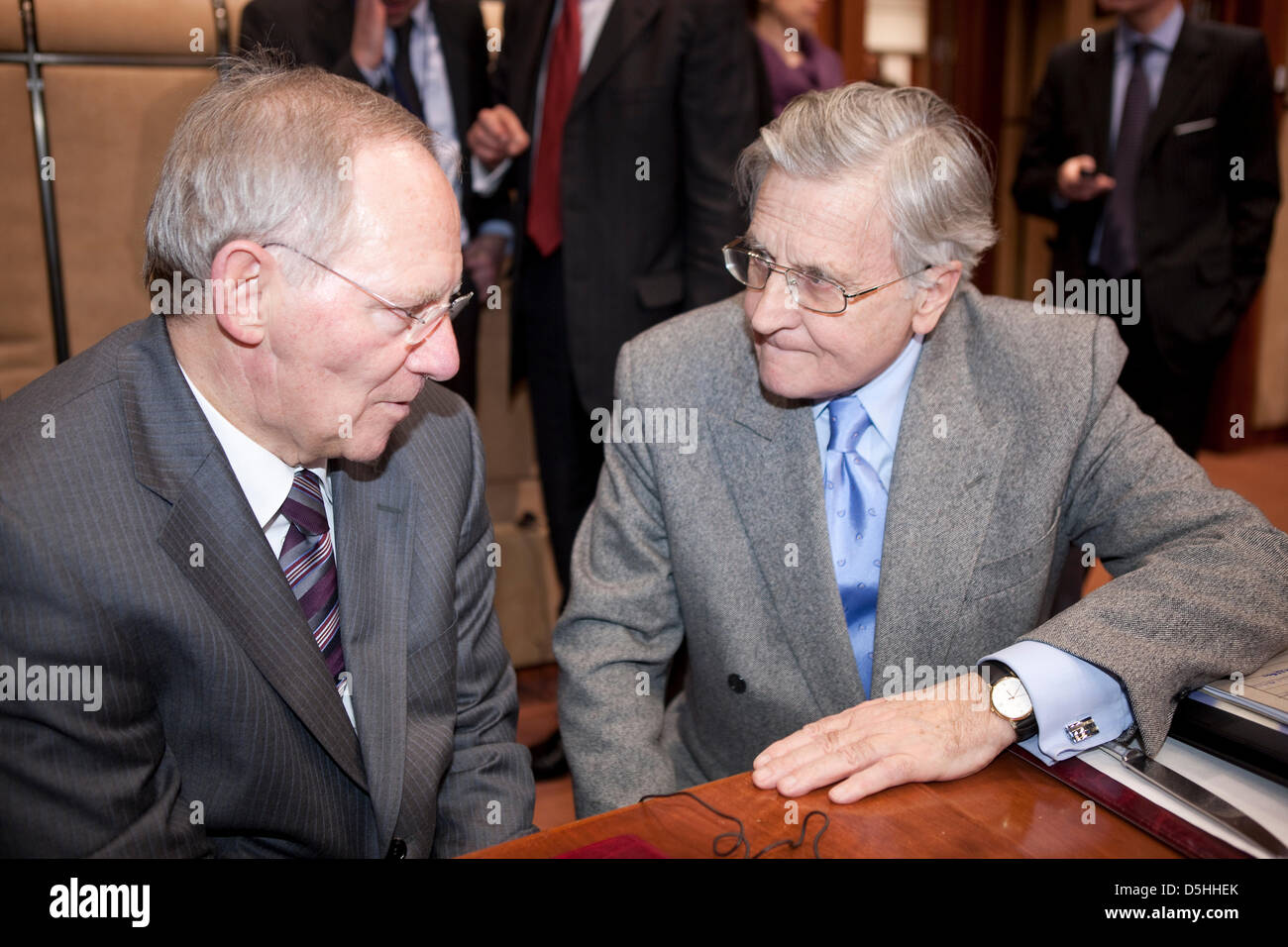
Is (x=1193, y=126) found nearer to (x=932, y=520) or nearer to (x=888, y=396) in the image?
(x=888, y=396)

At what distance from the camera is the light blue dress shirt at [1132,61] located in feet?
10.3

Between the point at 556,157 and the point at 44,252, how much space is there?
131 cm

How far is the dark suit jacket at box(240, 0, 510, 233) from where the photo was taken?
2.54 m

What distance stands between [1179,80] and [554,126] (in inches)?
70.1

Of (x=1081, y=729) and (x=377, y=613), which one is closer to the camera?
(x=1081, y=729)

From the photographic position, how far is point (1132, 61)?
3207 mm

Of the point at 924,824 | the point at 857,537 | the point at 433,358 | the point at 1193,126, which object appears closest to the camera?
the point at 924,824

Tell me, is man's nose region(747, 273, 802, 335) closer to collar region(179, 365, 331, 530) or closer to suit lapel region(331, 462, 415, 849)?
suit lapel region(331, 462, 415, 849)

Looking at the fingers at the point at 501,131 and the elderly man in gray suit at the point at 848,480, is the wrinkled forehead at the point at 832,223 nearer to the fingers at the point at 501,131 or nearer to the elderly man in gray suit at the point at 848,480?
the elderly man in gray suit at the point at 848,480

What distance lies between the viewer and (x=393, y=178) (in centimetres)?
122

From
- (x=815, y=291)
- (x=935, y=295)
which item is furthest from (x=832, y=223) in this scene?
(x=935, y=295)

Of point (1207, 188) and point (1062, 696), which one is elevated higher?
point (1207, 188)

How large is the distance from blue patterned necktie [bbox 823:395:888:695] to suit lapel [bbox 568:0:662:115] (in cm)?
143
